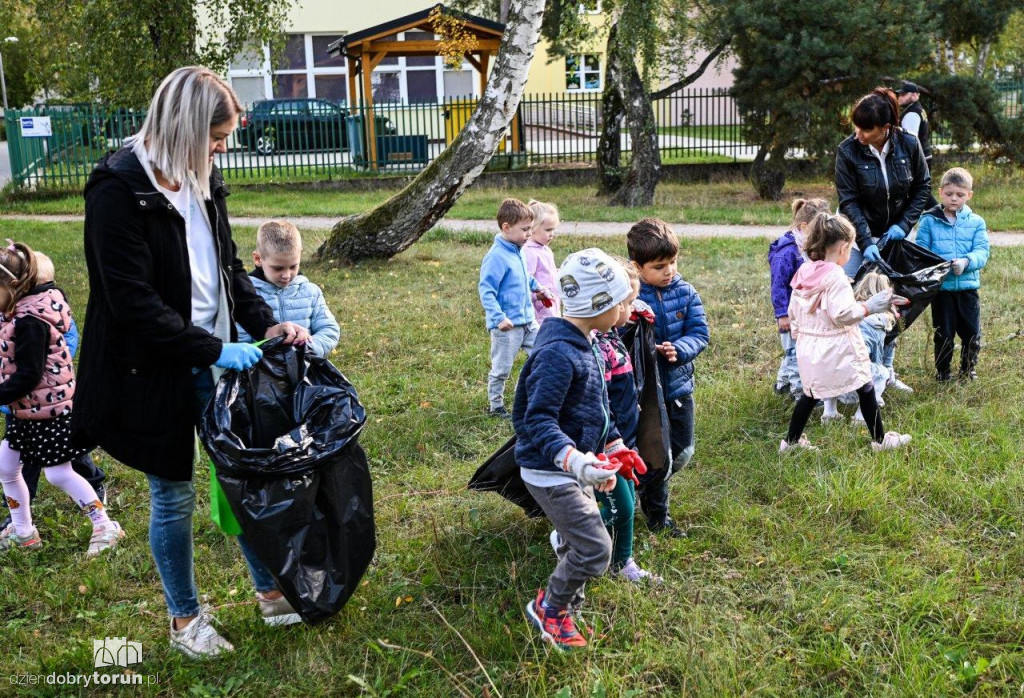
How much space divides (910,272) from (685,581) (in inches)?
117

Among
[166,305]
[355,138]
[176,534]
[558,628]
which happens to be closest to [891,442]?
[558,628]

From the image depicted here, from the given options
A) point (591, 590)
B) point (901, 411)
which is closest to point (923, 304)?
point (901, 411)

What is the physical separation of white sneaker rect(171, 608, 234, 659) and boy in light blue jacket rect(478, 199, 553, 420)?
Result: 8.93ft

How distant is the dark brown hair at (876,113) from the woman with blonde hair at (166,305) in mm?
4056

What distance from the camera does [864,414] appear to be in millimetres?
5137

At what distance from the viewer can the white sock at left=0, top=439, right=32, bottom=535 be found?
4.48 metres

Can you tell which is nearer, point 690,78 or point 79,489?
point 79,489

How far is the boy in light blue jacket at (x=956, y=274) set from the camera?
6043mm

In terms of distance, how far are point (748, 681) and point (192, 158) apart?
2.47 meters

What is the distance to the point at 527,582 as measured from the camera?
3.89 metres

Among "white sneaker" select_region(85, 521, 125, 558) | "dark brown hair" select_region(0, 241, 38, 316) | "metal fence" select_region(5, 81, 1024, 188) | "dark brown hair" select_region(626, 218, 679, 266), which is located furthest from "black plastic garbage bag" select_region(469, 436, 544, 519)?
"metal fence" select_region(5, 81, 1024, 188)

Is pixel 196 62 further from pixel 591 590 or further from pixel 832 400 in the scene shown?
pixel 591 590

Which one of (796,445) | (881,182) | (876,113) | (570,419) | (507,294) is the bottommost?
(796,445)

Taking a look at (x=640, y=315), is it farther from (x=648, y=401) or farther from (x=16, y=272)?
(x=16, y=272)
